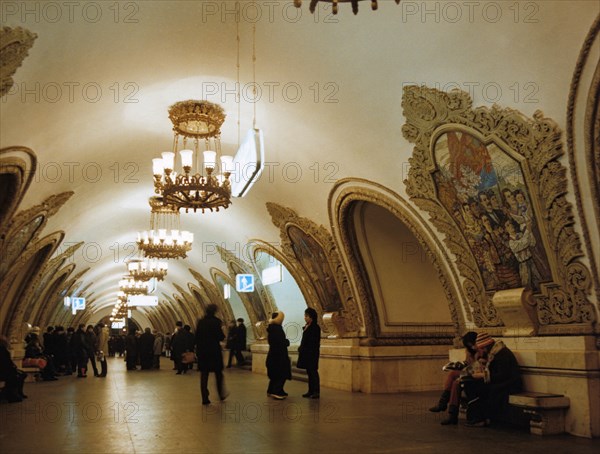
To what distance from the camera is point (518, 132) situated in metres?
6.18

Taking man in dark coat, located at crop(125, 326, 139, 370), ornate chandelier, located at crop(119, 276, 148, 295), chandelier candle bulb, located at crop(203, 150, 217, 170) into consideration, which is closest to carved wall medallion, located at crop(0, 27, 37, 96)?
chandelier candle bulb, located at crop(203, 150, 217, 170)

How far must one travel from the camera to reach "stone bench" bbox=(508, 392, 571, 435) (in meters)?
5.98

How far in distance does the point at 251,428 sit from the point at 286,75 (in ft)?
13.9

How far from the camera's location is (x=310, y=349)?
9250 mm

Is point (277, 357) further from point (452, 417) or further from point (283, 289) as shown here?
point (283, 289)

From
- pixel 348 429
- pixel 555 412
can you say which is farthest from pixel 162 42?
pixel 555 412

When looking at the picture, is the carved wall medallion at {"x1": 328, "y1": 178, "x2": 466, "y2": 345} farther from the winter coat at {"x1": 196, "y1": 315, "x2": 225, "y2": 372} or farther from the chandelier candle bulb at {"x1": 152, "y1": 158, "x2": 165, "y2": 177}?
the winter coat at {"x1": 196, "y1": 315, "x2": 225, "y2": 372}

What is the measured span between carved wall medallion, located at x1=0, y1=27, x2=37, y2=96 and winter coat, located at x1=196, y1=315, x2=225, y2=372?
405cm

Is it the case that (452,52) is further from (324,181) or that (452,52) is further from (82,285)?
(82,285)

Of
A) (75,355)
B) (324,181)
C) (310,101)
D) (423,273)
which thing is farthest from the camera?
(75,355)

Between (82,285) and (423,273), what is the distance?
1814 centimetres

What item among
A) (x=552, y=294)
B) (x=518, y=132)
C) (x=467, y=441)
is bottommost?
(x=467, y=441)

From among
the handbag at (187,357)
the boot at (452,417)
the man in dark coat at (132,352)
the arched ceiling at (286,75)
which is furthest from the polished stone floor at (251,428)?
the man in dark coat at (132,352)

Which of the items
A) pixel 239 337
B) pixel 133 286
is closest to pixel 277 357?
pixel 239 337
